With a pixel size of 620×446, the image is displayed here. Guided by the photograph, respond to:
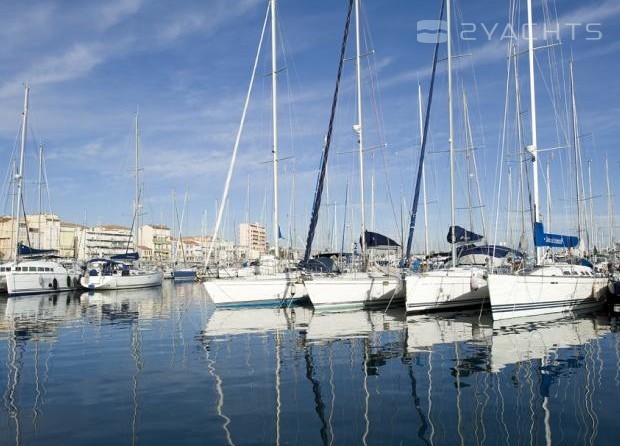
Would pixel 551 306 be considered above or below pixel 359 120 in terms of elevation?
below

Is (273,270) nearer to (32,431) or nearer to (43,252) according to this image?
(32,431)

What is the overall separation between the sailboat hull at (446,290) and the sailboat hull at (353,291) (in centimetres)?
203

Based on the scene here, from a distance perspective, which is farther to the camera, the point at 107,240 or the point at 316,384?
the point at 107,240

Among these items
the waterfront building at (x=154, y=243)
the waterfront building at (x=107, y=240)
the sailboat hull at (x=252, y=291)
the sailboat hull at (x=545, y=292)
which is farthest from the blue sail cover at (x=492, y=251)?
the waterfront building at (x=154, y=243)

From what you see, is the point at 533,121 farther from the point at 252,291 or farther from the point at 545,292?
the point at 252,291

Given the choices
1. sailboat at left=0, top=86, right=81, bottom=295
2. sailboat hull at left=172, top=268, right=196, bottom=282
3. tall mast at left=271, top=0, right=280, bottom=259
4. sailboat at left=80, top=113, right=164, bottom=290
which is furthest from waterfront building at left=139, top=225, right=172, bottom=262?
tall mast at left=271, top=0, right=280, bottom=259

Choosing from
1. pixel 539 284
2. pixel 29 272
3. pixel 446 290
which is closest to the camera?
pixel 539 284

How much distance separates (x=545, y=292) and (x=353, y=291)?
8512 mm

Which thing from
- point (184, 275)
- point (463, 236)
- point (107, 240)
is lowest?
point (184, 275)

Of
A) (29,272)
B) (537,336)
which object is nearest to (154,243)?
(29,272)

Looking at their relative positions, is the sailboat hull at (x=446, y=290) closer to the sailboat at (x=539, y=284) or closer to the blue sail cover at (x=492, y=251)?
the blue sail cover at (x=492, y=251)

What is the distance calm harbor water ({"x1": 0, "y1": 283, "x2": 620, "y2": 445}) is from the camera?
828 cm

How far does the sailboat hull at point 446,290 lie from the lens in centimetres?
2394

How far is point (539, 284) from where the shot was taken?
73.0 ft
